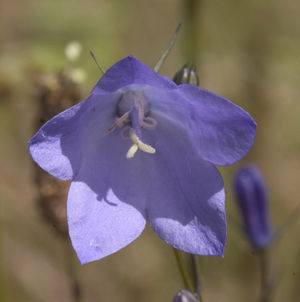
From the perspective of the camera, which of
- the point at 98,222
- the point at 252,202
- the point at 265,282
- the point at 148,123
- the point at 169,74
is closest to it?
the point at 98,222

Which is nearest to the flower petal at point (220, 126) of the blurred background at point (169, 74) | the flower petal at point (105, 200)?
the flower petal at point (105, 200)

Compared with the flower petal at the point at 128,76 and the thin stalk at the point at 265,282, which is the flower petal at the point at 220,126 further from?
the thin stalk at the point at 265,282

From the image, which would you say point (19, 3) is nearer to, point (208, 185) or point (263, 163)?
point (263, 163)

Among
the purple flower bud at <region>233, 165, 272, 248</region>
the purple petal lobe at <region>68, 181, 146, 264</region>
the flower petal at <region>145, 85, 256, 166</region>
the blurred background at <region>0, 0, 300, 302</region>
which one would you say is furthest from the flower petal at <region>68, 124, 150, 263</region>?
Answer: the blurred background at <region>0, 0, 300, 302</region>

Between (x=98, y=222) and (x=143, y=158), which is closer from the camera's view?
(x=98, y=222)

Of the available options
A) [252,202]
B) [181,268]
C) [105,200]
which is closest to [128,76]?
[105,200]

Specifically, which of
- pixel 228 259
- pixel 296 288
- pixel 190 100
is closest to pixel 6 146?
pixel 228 259

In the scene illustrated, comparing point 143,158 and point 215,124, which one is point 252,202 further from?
point 215,124
